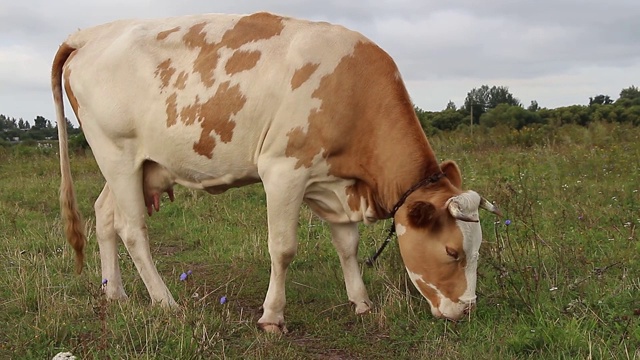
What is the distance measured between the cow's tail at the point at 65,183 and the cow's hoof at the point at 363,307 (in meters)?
2.21

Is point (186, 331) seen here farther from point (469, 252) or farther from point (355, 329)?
point (469, 252)

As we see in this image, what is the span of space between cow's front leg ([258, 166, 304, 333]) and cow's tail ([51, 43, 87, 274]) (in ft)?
5.52

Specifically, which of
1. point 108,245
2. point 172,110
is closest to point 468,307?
point 172,110

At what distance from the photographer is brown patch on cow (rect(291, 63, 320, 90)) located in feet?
15.0

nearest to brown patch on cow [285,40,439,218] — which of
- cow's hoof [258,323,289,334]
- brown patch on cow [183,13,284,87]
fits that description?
brown patch on cow [183,13,284,87]

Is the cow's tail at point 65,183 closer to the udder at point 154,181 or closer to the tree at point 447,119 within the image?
the udder at point 154,181

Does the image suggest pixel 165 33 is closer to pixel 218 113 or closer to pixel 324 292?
pixel 218 113

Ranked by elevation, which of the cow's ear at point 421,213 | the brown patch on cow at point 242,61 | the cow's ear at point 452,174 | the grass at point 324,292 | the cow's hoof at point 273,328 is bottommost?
the cow's hoof at point 273,328

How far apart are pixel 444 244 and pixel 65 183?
3104mm

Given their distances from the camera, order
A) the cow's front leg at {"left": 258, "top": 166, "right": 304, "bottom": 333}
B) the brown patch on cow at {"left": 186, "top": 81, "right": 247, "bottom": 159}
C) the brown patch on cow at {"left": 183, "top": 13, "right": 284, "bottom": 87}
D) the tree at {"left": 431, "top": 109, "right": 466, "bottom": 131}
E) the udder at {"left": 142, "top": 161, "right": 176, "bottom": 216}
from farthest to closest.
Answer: the tree at {"left": 431, "top": 109, "right": 466, "bottom": 131} < the udder at {"left": 142, "top": 161, "right": 176, "bottom": 216} < the brown patch on cow at {"left": 183, "top": 13, "right": 284, "bottom": 87} < the brown patch on cow at {"left": 186, "top": 81, "right": 247, "bottom": 159} < the cow's front leg at {"left": 258, "top": 166, "right": 304, "bottom": 333}

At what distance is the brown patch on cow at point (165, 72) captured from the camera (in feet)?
16.3

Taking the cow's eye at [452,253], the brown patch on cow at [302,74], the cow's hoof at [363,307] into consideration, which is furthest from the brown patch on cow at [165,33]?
the cow's eye at [452,253]

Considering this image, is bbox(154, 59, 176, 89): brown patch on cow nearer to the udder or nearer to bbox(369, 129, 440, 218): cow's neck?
the udder

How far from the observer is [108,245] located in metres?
5.44
